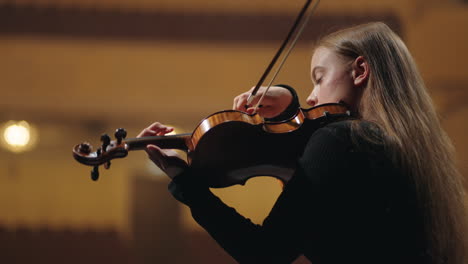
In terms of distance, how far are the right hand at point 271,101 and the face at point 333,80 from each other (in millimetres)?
134

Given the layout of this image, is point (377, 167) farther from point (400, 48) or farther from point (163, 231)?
point (163, 231)

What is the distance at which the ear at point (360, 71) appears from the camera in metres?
0.94

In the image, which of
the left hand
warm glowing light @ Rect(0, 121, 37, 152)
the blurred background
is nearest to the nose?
the left hand

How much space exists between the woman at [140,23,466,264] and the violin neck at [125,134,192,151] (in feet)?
0.17

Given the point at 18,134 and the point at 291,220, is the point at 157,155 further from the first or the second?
the point at 18,134

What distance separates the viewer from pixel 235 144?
0.92 meters

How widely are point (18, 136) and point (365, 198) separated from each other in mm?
2628

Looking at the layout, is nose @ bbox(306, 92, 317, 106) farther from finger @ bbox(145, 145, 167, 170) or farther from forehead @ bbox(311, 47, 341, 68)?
finger @ bbox(145, 145, 167, 170)

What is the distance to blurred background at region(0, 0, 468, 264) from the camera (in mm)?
2910

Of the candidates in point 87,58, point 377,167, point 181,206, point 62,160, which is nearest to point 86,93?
point 87,58

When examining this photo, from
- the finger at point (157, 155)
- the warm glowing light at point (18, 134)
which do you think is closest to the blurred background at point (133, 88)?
the warm glowing light at point (18, 134)

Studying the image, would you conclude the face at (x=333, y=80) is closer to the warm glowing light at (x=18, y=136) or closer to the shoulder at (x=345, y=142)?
the shoulder at (x=345, y=142)

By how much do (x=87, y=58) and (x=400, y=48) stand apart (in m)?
2.33

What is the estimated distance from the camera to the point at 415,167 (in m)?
0.83
